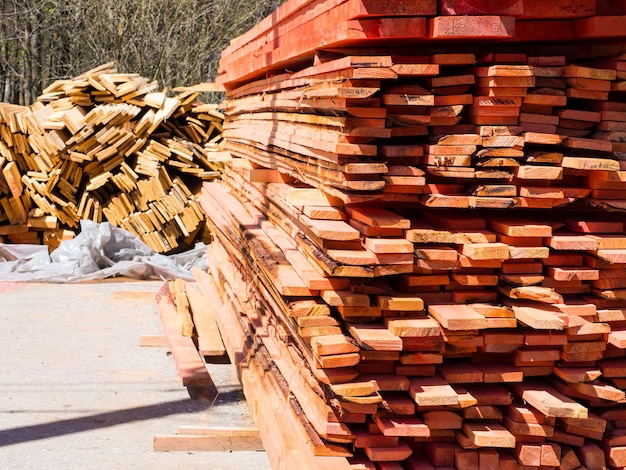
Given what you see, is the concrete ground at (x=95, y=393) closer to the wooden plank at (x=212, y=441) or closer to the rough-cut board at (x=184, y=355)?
the wooden plank at (x=212, y=441)

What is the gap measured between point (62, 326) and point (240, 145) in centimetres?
241

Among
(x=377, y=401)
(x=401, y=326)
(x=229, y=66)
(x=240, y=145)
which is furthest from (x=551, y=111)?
(x=229, y=66)

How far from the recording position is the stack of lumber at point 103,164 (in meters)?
10.5

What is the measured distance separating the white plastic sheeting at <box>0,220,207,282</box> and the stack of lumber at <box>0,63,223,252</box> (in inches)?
16.6

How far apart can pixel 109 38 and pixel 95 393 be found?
454 inches

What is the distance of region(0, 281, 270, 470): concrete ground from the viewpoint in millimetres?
4969

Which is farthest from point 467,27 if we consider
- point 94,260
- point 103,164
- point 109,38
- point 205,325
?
point 109,38

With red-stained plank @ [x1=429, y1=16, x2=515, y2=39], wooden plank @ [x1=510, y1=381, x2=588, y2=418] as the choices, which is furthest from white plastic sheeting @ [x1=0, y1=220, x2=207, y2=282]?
red-stained plank @ [x1=429, y1=16, x2=515, y2=39]

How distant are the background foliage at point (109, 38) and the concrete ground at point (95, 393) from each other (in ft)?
27.5

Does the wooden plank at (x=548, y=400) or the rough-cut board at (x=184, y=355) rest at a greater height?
the wooden plank at (x=548, y=400)

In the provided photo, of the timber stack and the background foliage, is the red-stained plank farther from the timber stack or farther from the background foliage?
the background foliage

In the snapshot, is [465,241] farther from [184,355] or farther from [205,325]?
[205,325]

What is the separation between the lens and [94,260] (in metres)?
9.91

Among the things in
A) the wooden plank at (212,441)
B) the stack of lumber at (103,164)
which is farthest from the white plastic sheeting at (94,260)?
the wooden plank at (212,441)
